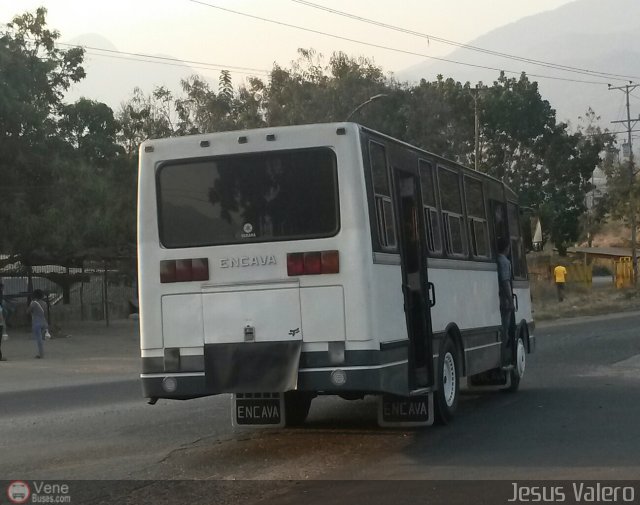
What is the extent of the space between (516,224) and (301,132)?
25.8 ft

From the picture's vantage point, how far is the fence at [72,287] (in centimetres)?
3797

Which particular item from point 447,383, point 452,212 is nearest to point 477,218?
point 452,212

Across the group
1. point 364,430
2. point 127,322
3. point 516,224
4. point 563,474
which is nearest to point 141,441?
point 364,430

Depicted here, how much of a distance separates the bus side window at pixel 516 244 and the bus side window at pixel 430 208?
14.5 ft

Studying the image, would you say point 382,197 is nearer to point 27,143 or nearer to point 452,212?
point 452,212

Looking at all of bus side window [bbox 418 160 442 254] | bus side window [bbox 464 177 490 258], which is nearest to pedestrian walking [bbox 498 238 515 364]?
bus side window [bbox 464 177 490 258]

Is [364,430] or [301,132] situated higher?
[301,132]

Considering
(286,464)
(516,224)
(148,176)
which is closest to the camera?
(286,464)

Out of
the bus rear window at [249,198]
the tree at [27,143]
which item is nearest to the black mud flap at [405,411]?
the bus rear window at [249,198]

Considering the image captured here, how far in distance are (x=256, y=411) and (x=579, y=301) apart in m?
39.7

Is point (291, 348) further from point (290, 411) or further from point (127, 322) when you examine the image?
point (127, 322)

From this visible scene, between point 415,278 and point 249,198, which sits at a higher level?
point 249,198

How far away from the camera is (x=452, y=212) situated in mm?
13734

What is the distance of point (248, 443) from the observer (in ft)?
38.7
